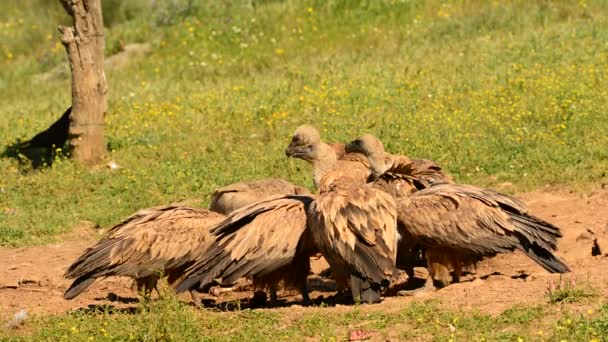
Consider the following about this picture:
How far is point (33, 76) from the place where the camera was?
19.6m

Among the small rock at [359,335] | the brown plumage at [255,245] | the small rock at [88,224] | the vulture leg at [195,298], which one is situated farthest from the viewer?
the small rock at [88,224]

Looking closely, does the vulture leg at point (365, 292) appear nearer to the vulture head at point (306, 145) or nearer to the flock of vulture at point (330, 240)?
the flock of vulture at point (330, 240)

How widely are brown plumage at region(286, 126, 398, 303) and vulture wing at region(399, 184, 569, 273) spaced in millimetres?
284

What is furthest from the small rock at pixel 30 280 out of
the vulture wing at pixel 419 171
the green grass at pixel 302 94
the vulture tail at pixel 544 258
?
the vulture tail at pixel 544 258

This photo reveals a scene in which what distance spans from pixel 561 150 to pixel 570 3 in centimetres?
679

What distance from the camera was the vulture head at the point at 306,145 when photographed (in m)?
10.5

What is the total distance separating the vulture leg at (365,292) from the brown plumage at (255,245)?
2.10 feet

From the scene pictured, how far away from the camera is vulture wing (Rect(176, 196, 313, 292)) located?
848 centimetres

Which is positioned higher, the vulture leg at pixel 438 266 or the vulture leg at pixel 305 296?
the vulture leg at pixel 438 266

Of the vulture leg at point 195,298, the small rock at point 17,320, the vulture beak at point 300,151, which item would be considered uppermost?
the vulture beak at point 300,151

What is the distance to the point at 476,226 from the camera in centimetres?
873

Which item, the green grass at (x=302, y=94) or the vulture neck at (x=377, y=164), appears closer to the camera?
the vulture neck at (x=377, y=164)

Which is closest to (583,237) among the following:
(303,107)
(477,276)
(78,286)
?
(477,276)

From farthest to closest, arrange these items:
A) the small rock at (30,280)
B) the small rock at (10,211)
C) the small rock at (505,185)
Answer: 1. the small rock at (10,211)
2. the small rock at (505,185)
3. the small rock at (30,280)
